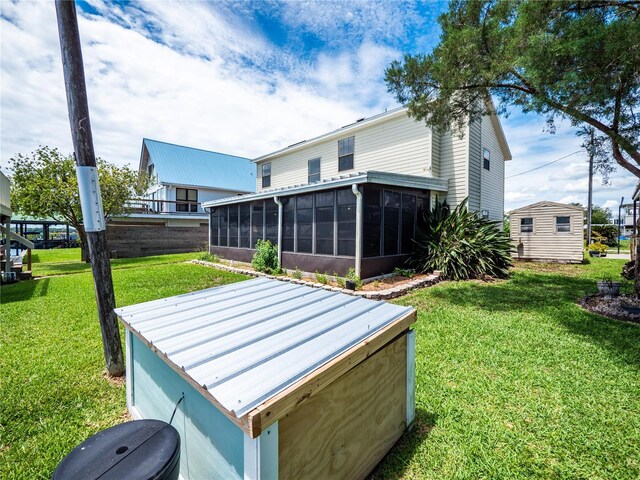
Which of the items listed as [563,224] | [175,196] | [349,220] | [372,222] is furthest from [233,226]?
[563,224]

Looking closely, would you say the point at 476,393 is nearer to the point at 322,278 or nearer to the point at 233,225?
the point at 322,278

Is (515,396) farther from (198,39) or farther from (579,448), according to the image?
(198,39)

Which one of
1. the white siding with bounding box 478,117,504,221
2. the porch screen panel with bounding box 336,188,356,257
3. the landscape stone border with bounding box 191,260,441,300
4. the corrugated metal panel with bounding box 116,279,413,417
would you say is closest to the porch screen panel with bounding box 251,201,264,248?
the landscape stone border with bounding box 191,260,441,300

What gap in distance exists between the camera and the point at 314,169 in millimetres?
13539

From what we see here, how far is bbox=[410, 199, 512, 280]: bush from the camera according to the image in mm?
8531

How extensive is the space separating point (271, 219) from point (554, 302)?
8496 millimetres

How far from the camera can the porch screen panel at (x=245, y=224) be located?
464 inches

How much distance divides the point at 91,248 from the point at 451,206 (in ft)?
32.7

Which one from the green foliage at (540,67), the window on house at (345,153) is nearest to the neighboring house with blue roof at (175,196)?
the window on house at (345,153)

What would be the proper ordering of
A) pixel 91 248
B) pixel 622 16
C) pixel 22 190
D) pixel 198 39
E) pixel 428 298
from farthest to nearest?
pixel 22 190 < pixel 428 298 < pixel 198 39 < pixel 622 16 < pixel 91 248

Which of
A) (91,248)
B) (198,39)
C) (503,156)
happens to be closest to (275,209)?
(198,39)

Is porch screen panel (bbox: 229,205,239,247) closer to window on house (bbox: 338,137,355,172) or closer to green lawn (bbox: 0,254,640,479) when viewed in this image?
window on house (bbox: 338,137,355,172)

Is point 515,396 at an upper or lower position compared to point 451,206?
lower

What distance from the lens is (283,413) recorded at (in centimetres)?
126
